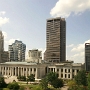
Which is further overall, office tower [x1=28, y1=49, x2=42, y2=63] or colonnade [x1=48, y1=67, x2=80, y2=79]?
office tower [x1=28, y1=49, x2=42, y2=63]

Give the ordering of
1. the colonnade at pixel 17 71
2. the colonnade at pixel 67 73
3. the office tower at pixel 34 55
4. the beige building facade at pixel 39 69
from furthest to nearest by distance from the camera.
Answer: the office tower at pixel 34 55 < the colonnade at pixel 17 71 < the beige building facade at pixel 39 69 < the colonnade at pixel 67 73

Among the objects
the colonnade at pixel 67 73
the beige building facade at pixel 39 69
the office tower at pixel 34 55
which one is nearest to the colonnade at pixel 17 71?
the beige building facade at pixel 39 69

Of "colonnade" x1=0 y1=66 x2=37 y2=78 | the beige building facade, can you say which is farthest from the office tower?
"colonnade" x1=0 y1=66 x2=37 y2=78

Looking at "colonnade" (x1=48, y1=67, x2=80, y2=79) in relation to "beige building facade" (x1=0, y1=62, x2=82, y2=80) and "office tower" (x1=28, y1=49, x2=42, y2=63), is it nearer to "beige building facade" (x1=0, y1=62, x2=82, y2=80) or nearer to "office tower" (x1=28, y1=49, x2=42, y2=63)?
"beige building facade" (x1=0, y1=62, x2=82, y2=80)

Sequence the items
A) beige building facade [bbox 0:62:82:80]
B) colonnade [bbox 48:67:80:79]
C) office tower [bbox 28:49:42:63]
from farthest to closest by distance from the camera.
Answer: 1. office tower [bbox 28:49:42:63]
2. beige building facade [bbox 0:62:82:80]
3. colonnade [bbox 48:67:80:79]

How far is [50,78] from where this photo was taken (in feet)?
346

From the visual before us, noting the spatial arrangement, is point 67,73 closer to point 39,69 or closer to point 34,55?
point 39,69

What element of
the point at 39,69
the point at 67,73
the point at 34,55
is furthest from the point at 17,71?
the point at 67,73

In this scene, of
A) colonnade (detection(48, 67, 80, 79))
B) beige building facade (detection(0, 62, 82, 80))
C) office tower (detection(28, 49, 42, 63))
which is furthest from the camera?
office tower (detection(28, 49, 42, 63))

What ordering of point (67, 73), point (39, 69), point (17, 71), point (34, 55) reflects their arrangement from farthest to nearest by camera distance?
point (34, 55)
point (17, 71)
point (39, 69)
point (67, 73)

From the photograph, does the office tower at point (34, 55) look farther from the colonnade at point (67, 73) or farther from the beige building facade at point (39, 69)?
the colonnade at point (67, 73)

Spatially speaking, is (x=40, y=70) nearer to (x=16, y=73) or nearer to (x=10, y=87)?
(x=16, y=73)

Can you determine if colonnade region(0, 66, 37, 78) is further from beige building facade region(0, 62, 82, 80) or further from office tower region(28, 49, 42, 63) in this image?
office tower region(28, 49, 42, 63)

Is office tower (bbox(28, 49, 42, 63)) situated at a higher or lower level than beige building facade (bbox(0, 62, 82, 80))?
higher
